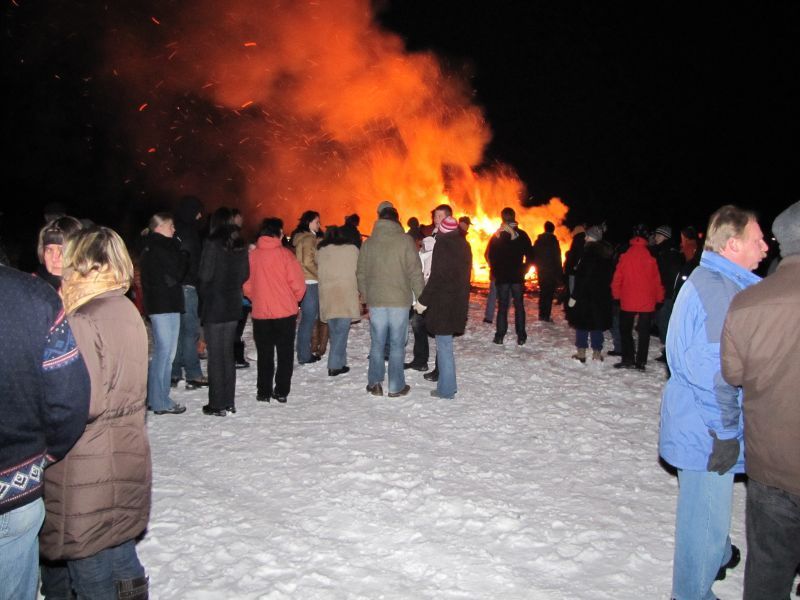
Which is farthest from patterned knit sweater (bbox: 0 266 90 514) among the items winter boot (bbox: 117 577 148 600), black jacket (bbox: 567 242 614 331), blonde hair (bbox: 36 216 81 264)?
black jacket (bbox: 567 242 614 331)

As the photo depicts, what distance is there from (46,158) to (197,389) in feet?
87.0

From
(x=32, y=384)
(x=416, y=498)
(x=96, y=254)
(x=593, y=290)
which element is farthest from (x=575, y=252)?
(x=32, y=384)

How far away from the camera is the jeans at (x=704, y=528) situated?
3355 mm

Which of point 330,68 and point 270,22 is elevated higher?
point 270,22

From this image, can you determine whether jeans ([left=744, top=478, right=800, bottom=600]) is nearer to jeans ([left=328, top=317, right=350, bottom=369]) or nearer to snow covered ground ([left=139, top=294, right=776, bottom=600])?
snow covered ground ([left=139, top=294, right=776, bottom=600])

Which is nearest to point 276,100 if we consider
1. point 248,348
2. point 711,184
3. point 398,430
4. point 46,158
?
point 46,158

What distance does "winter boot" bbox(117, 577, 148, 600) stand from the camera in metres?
3.06

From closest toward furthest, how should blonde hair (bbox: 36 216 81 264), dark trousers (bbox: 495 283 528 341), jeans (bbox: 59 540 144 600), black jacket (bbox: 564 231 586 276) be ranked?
1. jeans (bbox: 59 540 144 600)
2. blonde hair (bbox: 36 216 81 264)
3. dark trousers (bbox: 495 283 528 341)
4. black jacket (bbox: 564 231 586 276)

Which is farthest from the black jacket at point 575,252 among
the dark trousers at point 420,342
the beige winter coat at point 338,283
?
the beige winter coat at point 338,283

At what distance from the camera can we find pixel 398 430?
6539mm

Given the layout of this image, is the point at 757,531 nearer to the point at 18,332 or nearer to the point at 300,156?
the point at 18,332

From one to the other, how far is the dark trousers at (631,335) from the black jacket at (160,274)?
6.37 meters

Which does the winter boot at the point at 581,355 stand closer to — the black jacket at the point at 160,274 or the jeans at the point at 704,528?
the black jacket at the point at 160,274

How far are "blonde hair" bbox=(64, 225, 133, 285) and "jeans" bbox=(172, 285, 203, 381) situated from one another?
478 cm
